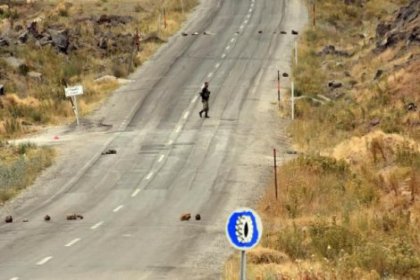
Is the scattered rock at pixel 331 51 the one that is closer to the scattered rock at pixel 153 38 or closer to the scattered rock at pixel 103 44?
the scattered rock at pixel 153 38

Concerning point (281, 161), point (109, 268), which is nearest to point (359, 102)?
point (281, 161)

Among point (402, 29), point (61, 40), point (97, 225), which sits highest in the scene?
point (97, 225)

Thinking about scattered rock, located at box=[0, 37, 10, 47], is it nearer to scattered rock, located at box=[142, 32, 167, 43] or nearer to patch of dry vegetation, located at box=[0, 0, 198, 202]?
patch of dry vegetation, located at box=[0, 0, 198, 202]

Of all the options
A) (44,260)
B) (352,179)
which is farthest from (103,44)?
(44,260)

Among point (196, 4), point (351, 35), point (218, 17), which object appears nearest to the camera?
point (351, 35)

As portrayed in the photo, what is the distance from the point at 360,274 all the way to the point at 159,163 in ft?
51.5

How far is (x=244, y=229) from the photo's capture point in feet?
31.0

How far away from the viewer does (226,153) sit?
1116 inches

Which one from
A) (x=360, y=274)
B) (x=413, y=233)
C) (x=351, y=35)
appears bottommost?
(x=351, y=35)

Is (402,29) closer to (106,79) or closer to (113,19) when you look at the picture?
(106,79)

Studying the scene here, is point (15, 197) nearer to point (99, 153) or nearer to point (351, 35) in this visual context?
point (99, 153)

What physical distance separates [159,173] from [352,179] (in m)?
7.04

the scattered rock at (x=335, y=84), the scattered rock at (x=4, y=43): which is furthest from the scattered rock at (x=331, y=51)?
the scattered rock at (x=4, y=43)

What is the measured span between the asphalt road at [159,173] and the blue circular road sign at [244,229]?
16.3ft
